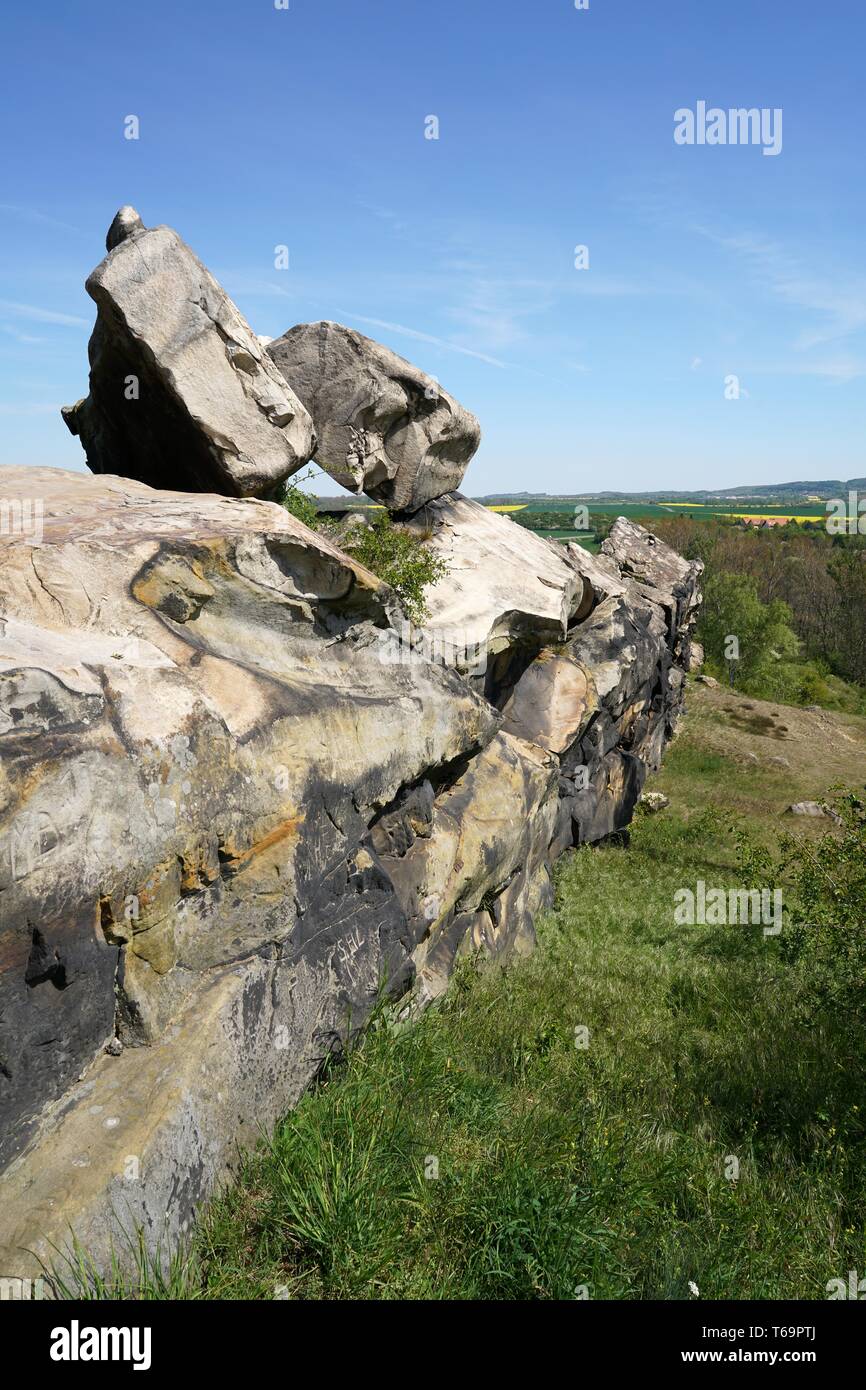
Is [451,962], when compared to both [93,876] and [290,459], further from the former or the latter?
[290,459]

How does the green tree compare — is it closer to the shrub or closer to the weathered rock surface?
the shrub

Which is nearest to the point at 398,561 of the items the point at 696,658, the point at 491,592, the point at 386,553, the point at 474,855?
the point at 386,553

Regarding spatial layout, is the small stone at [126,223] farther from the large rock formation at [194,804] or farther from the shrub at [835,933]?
the shrub at [835,933]

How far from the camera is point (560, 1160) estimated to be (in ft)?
21.3

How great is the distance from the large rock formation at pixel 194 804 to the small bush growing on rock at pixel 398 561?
684 millimetres

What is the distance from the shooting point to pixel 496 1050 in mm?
8680

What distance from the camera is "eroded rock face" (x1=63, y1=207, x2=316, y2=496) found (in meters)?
10.1

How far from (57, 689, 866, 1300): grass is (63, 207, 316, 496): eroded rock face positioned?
7.55 m

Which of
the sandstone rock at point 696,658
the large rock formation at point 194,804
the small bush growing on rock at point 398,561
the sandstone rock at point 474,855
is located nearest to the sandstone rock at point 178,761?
the large rock formation at point 194,804

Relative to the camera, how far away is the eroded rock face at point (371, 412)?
14.3 meters

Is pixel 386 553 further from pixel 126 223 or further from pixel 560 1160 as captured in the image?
pixel 560 1160

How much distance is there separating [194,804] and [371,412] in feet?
32.8
